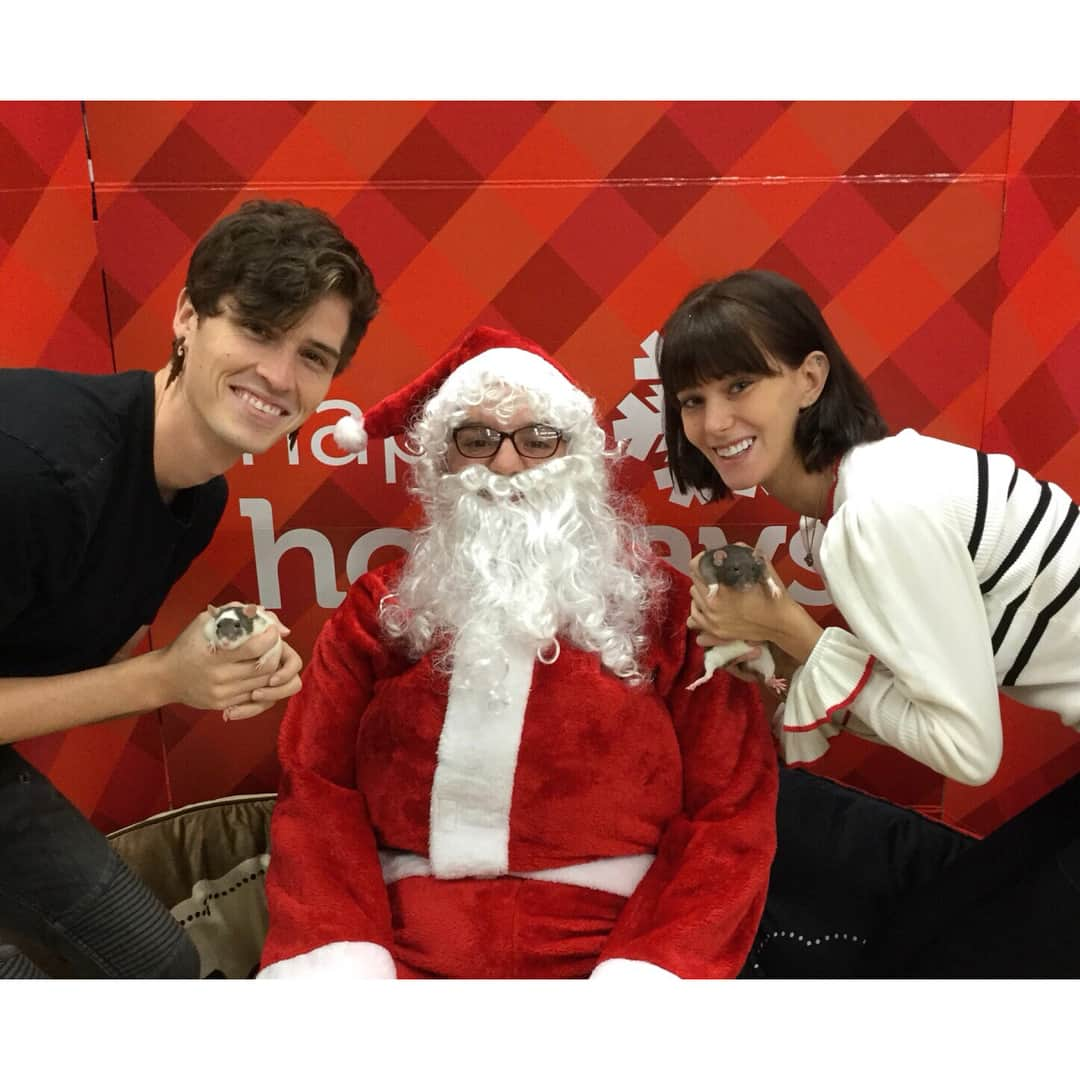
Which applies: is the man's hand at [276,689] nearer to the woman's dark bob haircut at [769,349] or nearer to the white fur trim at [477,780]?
the white fur trim at [477,780]

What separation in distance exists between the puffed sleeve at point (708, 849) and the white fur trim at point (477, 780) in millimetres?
236

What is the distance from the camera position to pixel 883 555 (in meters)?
1.32

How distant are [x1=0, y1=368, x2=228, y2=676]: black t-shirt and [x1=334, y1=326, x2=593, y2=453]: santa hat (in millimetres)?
294

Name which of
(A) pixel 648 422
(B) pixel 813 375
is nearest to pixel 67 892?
(A) pixel 648 422

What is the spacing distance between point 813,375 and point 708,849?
0.74 metres

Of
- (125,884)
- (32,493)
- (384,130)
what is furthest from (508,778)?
(384,130)

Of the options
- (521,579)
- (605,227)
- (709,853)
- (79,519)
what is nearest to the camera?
(79,519)

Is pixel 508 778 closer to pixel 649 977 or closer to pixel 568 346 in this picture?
pixel 649 977

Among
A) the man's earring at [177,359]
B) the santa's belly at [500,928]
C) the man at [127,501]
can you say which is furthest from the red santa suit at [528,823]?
the man's earring at [177,359]

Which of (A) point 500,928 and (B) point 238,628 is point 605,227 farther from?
(A) point 500,928

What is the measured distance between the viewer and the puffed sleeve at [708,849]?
1.45m

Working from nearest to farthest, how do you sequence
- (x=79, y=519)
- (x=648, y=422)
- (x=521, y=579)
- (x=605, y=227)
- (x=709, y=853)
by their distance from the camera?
1. (x=79, y=519)
2. (x=709, y=853)
3. (x=521, y=579)
4. (x=605, y=227)
5. (x=648, y=422)

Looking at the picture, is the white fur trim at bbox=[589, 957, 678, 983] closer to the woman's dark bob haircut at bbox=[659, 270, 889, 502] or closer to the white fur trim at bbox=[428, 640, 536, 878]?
the white fur trim at bbox=[428, 640, 536, 878]

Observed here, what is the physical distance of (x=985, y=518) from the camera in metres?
1.38
